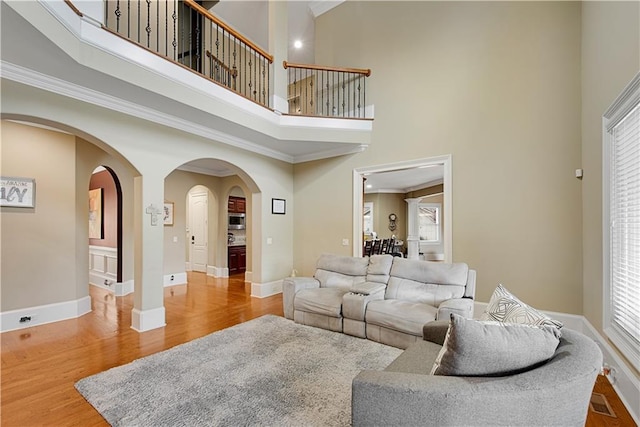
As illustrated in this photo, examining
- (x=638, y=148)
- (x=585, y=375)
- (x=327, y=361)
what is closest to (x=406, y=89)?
(x=638, y=148)

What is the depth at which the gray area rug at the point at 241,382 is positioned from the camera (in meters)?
1.97

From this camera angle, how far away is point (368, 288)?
136 inches

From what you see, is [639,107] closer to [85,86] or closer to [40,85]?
[85,86]

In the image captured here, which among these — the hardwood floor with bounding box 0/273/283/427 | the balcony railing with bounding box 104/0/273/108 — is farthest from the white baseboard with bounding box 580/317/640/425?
the balcony railing with bounding box 104/0/273/108

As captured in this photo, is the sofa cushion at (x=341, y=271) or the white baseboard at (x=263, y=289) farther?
the white baseboard at (x=263, y=289)

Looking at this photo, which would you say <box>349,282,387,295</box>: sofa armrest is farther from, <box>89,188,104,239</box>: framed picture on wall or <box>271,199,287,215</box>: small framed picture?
<box>89,188,104,239</box>: framed picture on wall

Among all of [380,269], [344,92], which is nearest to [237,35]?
[344,92]

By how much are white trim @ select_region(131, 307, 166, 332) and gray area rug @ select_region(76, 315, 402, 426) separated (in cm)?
84

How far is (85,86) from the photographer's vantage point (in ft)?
9.79

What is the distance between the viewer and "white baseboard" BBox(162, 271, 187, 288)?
19.9 ft

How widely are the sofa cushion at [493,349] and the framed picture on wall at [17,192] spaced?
524 centimetres

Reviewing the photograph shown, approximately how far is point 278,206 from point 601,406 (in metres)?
4.93

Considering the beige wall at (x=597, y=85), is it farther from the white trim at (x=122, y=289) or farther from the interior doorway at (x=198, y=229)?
the interior doorway at (x=198, y=229)

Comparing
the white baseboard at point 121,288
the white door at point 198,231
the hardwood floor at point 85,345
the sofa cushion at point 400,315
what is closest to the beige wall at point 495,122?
the sofa cushion at point 400,315
